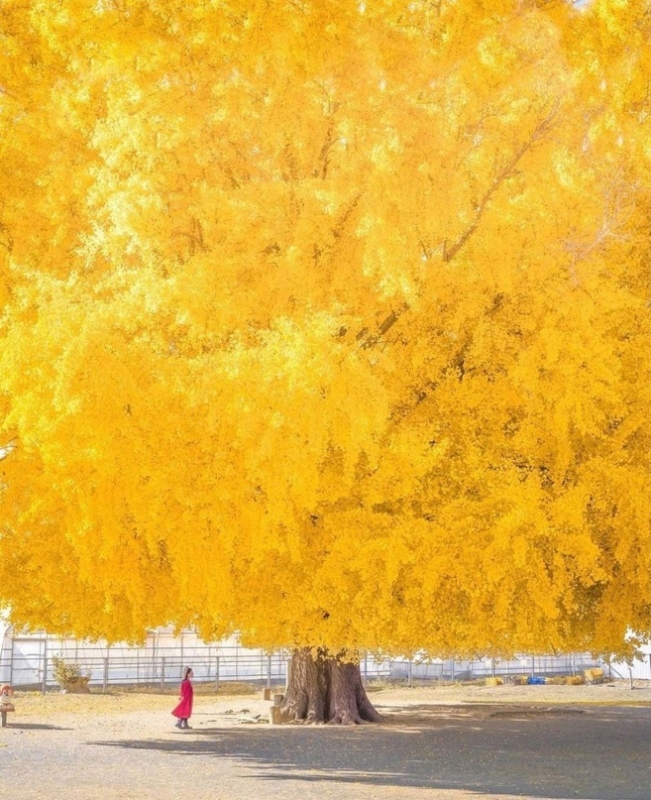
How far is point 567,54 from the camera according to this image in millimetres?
14000

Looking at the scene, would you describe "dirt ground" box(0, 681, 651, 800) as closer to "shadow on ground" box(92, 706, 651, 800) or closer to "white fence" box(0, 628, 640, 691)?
"shadow on ground" box(92, 706, 651, 800)

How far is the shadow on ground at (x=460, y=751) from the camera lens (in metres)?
14.0

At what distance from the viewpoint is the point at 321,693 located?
2509 centimetres

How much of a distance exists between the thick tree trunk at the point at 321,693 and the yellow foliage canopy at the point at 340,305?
10.4 meters

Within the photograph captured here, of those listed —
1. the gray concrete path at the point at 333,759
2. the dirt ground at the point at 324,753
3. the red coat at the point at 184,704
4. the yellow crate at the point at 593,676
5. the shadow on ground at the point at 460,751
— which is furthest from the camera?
the yellow crate at the point at 593,676

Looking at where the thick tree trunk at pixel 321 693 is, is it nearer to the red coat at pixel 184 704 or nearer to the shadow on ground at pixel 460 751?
the shadow on ground at pixel 460 751

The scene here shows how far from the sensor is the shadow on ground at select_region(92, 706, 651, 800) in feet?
45.8

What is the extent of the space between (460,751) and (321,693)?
7.06m

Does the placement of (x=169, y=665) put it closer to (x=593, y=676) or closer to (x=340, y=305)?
(x=593, y=676)

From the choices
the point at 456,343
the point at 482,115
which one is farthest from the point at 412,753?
the point at 482,115

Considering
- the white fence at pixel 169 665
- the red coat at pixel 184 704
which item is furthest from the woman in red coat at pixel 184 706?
the white fence at pixel 169 665

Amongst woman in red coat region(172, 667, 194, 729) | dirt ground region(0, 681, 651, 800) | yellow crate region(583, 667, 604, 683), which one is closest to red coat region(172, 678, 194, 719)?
woman in red coat region(172, 667, 194, 729)

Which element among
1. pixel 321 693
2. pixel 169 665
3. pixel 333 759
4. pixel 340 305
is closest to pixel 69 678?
pixel 169 665

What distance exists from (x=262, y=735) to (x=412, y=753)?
4796mm
